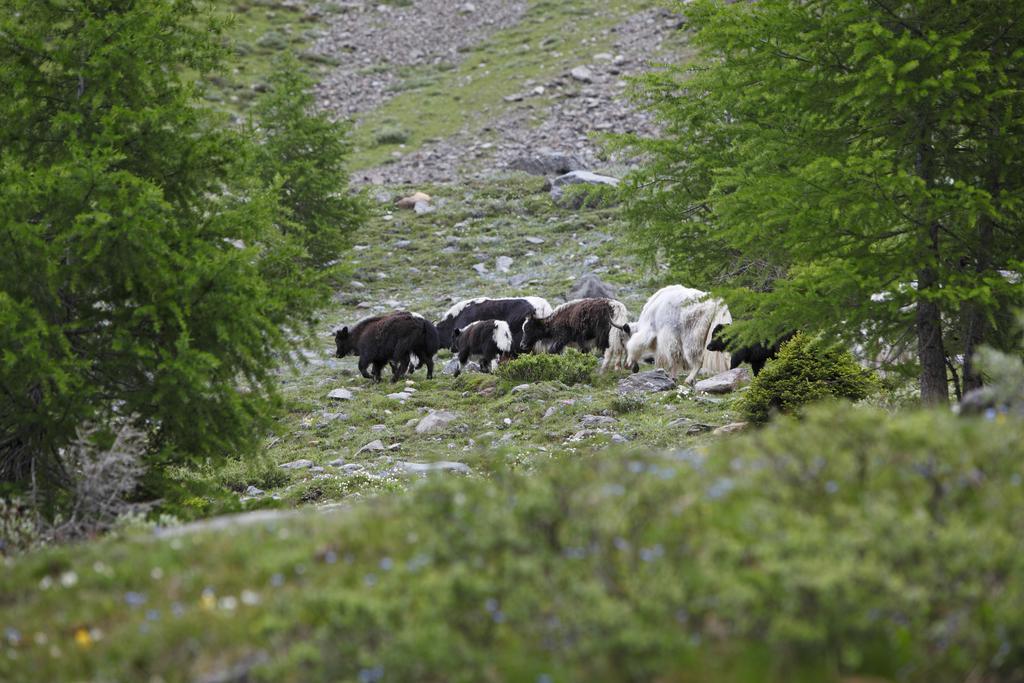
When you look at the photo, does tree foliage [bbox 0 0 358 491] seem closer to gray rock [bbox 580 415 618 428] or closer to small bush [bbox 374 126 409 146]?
gray rock [bbox 580 415 618 428]

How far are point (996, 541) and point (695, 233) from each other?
1454 centimetres

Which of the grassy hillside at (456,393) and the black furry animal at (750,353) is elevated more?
the black furry animal at (750,353)

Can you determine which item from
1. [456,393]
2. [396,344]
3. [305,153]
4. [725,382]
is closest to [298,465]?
[456,393]

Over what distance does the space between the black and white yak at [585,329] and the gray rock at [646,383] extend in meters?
1.54


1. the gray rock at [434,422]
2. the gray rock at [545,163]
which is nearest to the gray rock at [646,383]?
the gray rock at [434,422]

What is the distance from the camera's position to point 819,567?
3328 millimetres

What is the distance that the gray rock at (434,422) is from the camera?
13711mm

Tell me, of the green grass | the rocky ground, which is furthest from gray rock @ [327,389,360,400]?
the green grass

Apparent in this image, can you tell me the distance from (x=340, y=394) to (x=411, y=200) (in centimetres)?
1842

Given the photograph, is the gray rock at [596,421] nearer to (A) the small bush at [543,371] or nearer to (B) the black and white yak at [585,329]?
(A) the small bush at [543,371]

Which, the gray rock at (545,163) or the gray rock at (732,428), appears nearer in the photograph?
the gray rock at (732,428)

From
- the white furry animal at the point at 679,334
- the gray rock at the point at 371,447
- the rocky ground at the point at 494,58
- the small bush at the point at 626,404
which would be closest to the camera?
the gray rock at the point at 371,447

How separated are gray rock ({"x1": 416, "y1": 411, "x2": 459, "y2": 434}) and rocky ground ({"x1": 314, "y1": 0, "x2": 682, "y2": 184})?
18.6 m

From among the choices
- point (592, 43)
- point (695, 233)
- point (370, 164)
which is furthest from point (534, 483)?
point (592, 43)
